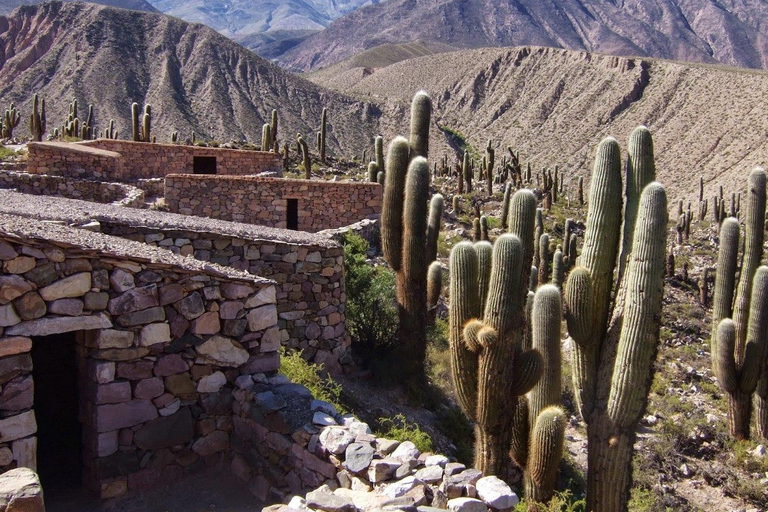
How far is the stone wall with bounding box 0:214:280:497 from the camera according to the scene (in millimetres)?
5074

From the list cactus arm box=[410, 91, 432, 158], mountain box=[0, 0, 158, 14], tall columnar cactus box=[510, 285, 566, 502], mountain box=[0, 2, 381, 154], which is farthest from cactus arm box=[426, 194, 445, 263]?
mountain box=[0, 0, 158, 14]

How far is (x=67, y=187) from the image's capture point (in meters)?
16.7

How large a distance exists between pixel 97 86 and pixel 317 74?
219ft

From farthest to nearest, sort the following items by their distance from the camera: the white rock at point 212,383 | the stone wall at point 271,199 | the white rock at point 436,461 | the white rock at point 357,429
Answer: the stone wall at point 271,199 < the white rock at point 212,383 < the white rock at point 357,429 < the white rock at point 436,461

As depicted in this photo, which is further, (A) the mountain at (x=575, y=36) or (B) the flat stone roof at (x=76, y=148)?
(A) the mountain at (x=575, y=36)

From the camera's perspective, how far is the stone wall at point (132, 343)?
16.6ft

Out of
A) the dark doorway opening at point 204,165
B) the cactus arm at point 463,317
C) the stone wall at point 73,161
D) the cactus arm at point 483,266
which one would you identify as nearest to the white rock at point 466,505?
the cactus arm at point 463,317

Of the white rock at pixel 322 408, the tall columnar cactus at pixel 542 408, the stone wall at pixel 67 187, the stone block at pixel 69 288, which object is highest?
the stone wall at pixel 67 187

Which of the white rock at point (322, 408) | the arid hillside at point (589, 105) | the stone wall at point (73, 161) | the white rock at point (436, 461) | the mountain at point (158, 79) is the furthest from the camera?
the mountain at point (158, 79)

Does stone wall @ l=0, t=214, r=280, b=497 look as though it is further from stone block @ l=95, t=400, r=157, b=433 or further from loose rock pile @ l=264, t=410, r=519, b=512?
loose rock pile @ l=264, t=410, r=519, b=512

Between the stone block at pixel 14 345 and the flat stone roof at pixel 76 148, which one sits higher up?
the flat stone roof at pixel 76 148

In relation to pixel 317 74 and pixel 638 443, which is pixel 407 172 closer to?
pixel 638 443

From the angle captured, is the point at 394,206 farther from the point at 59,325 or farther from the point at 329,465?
the point at 59,325

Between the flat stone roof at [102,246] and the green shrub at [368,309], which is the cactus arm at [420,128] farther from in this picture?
the flat stone roof at [102,246]
